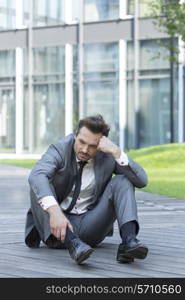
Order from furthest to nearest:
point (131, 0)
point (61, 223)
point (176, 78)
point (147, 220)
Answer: point (131, 0) < point (176, 78) < point (147, 220) < point (61, 223)

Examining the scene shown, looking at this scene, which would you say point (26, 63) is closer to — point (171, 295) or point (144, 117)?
point (144, 117)

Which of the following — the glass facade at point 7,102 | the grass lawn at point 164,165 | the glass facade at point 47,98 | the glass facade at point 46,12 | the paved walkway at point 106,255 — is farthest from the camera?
the glass facade at point 7,102

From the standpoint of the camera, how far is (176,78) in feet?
114

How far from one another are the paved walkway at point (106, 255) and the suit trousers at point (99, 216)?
166mm

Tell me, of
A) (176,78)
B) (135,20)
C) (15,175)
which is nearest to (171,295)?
(15,175)

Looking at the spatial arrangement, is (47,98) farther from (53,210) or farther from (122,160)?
(53,210)

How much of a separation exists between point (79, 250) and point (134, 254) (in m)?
0.45

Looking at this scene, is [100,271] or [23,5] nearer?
[100,271]

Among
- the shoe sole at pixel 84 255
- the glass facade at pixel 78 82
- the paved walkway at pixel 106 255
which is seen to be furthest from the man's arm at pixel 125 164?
the glass facade at pixel 78 82

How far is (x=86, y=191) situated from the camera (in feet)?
24.1

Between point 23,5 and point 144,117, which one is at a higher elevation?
point 23,5

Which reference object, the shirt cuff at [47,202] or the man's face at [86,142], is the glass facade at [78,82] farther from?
the shirt cuff at [47,202]

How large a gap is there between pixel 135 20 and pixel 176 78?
369 centimetres

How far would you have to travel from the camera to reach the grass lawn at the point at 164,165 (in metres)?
17.8
